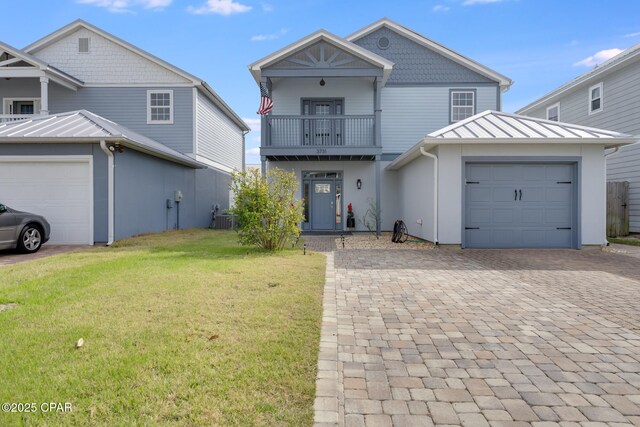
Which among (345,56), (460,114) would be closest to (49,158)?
(345,56)

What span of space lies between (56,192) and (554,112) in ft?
69.6

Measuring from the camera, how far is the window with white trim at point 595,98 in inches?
614

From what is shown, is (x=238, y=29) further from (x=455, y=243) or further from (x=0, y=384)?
(x=0, y=384)

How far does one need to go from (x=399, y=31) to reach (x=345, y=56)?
3.92 meters

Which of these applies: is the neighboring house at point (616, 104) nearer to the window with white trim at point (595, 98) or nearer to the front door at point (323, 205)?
the window with white trim at point (595, 98)

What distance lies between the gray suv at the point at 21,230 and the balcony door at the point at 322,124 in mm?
8859

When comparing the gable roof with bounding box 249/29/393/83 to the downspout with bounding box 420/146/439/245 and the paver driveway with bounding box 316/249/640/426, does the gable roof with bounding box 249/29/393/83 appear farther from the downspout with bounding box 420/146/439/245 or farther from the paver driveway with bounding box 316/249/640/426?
the paver driveway with bounding box 316/249/640/426

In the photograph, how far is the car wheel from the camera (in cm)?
899

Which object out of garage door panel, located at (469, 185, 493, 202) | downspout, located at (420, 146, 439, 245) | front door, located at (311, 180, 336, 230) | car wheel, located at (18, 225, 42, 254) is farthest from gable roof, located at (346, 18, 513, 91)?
car wheel, located at (18, 225, 42, 254)

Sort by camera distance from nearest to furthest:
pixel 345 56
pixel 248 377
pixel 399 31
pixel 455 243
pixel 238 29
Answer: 1. pixel 248 377
2. pixel 455 243
3. pixel 238 29
4. pixel 345 56
5. pixel 399 31

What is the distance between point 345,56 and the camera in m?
14.0

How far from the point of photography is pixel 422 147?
10.3 m

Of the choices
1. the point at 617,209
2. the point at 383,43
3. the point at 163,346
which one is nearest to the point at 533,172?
the point at 617,209

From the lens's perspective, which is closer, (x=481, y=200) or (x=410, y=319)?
(x=410, y=319)
